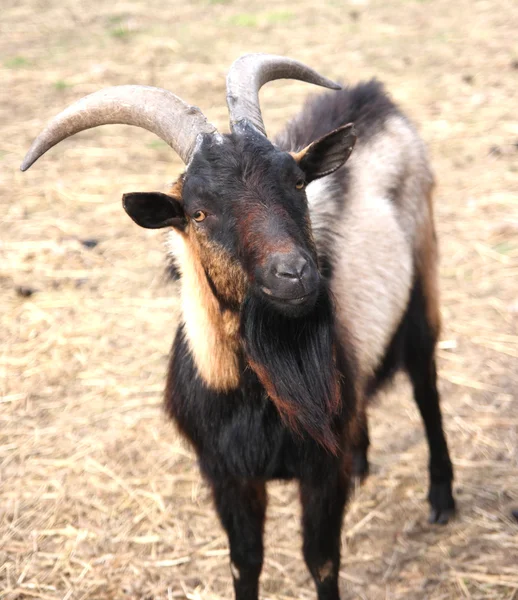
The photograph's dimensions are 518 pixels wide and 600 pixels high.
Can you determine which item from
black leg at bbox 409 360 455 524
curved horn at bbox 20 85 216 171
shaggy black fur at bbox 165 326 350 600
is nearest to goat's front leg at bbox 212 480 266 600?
shaggy black fur at bbox 165 326 350 600

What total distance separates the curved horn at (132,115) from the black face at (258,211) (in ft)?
0.65

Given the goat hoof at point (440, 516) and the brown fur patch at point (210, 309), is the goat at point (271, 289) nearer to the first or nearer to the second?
the brown fur patch at point (210, 309)

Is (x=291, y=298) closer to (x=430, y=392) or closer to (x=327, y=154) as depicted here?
(x=327, y=154)

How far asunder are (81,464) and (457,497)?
2112 mm

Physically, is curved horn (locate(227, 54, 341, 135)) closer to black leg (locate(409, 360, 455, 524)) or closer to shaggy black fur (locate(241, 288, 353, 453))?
shaggy black fur (locate(241, 288, 353, 453))

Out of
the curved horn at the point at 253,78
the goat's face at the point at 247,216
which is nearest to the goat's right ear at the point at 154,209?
the goat's face at the point at 247,216

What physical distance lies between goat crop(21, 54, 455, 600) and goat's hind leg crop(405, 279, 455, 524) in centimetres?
16

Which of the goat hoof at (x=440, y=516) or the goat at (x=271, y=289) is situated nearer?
the goat at (x=271, y=289)

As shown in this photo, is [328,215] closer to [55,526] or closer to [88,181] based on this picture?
[55,526]

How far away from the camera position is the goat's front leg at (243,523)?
325cm

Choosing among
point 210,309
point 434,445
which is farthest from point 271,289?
point 434,445

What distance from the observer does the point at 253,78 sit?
11.1ft

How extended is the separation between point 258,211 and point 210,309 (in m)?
0.53

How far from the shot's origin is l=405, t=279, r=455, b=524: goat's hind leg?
415 cm
